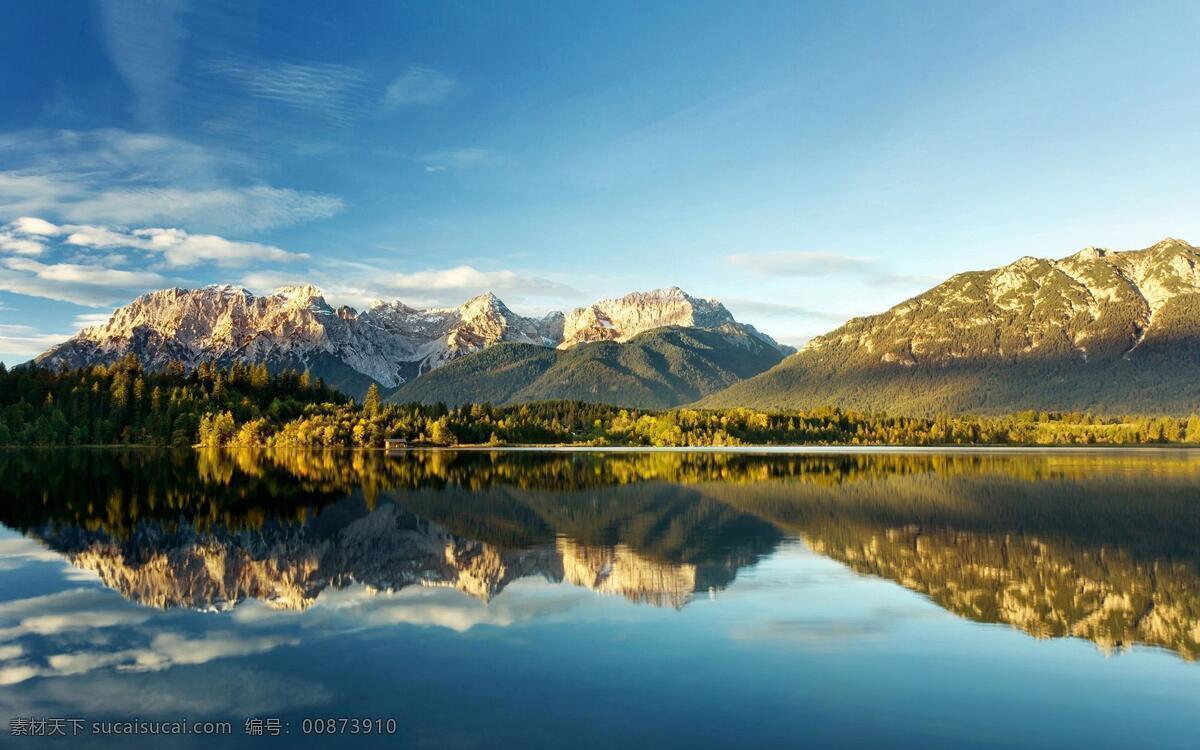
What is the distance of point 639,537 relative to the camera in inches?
2213

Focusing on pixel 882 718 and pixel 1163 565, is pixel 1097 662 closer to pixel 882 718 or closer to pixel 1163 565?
pixel 882 718

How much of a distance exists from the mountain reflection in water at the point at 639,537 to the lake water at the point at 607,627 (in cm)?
36

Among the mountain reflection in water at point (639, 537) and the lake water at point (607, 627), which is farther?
the mountain reflection in water at point (639, 537)

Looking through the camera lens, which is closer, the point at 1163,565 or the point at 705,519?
the point at 1163,565

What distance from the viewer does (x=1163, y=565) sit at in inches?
1768

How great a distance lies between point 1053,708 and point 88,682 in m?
28.9

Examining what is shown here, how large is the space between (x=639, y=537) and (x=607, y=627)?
79.6ft

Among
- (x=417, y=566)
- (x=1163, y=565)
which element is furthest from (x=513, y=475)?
(x=1163, y=565)

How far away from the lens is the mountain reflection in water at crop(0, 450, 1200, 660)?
37656 millimetres

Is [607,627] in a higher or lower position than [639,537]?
lower

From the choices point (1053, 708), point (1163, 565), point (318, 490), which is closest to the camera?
point (1053, 708)

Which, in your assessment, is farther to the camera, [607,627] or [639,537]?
[639,537]

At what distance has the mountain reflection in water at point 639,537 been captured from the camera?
37.7 m

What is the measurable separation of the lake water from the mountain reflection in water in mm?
361
